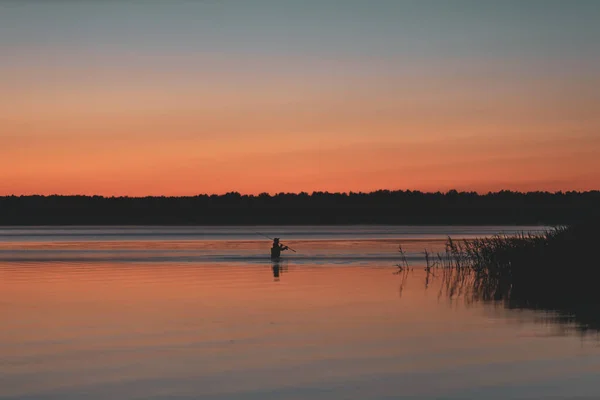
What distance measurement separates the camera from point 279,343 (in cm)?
1641

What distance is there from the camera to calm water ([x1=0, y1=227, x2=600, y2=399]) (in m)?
12.6

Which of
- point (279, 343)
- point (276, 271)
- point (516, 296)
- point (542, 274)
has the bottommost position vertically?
point (279, 343)

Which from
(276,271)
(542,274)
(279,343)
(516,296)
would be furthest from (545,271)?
(279,343)

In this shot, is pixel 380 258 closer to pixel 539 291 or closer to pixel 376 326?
pixel 539 291

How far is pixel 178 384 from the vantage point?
41.7 feet

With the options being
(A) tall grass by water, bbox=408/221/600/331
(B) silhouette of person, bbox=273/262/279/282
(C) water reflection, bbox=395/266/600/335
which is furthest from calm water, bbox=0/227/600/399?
(B) silhouette of person, bbox=273/262/279/282

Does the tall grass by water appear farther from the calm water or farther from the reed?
the calm water

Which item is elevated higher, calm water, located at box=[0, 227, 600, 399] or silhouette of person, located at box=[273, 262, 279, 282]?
silhouette of person, located at box=[273, 262, 279, 282]

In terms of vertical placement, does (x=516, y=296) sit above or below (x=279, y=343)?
above

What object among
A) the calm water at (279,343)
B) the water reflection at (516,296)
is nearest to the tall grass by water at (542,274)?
the water reflection at (516,296)

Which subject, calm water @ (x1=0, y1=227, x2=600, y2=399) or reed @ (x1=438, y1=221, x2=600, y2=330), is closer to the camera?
Result: calm water @ (x1=0, y1=227, x2=600, y2=399)

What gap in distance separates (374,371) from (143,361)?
12.3 ft

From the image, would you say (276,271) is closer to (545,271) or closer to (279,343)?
(545,271)

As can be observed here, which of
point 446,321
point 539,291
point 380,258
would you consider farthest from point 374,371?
point 380,258
